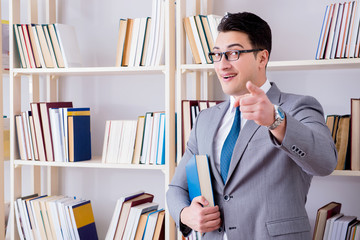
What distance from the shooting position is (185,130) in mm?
2354

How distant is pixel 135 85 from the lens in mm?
2893

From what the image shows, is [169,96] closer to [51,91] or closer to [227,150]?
[227,150]

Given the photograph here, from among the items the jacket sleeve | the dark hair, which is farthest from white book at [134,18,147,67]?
the jacket sleeve

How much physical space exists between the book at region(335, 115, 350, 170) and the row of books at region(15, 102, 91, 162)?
4.71 ft

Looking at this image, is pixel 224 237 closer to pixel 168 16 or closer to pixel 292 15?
pixel 168 16

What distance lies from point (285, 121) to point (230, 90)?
1.47 ft

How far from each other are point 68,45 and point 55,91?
46 centimetres

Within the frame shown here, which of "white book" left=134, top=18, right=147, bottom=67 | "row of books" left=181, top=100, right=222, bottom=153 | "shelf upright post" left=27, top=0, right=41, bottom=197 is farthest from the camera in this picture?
"shelf upright post" left=27, top=0, right=41, bottom=197

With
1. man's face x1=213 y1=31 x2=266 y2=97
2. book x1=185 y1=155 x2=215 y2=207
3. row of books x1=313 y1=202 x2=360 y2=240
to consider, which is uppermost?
man's face x1=213 y1=31 x2=266 y2=97

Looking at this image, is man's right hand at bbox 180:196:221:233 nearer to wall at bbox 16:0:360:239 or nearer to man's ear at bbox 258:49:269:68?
man's ear at bbox 258:49:269:68

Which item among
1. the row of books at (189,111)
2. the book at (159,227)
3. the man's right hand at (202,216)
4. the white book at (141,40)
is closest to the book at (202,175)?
the man's right hand at (202,216)

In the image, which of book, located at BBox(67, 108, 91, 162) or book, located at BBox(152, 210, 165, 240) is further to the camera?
book, located at BBox(67, 108, 91, 162)

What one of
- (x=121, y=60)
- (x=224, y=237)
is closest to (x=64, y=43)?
(x=121, y=60)

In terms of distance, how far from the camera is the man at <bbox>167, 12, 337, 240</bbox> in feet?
4.80
